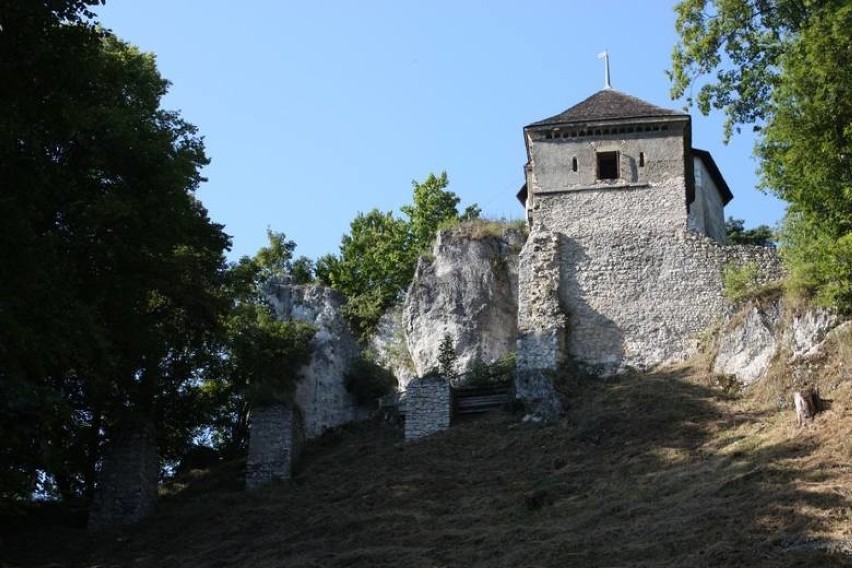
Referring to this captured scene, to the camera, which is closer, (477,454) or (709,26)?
(477,454)

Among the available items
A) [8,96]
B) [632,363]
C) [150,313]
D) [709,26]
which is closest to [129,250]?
[150,313]

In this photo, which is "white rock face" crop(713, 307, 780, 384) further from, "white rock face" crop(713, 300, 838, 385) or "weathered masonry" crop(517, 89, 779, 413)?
"weathered masonry" crop(517, 89, 779, 413)

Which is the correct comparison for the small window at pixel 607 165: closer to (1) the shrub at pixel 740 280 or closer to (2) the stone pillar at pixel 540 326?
(2) the stone pillar at pixel 540 326

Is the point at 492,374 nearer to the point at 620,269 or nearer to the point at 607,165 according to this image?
the point at 620,269

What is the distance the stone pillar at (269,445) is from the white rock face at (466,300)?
4.78 meters

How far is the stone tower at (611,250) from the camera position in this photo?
2756 cm

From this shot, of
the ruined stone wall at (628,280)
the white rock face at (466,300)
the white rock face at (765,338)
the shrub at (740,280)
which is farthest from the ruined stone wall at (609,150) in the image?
the white rock face at (765,338)

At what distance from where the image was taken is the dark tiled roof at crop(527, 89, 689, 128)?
30281 mm

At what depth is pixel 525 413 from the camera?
26406 mm

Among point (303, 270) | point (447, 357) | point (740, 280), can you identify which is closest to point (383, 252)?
point (303, 270)

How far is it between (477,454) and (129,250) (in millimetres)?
8091

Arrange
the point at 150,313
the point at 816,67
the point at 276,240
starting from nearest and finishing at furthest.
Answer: the point at 816,67, the point at 150,313, the point at 276,240

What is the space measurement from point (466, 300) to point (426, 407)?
4.79 m

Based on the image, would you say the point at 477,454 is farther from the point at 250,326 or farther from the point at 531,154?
the point at 531,154
